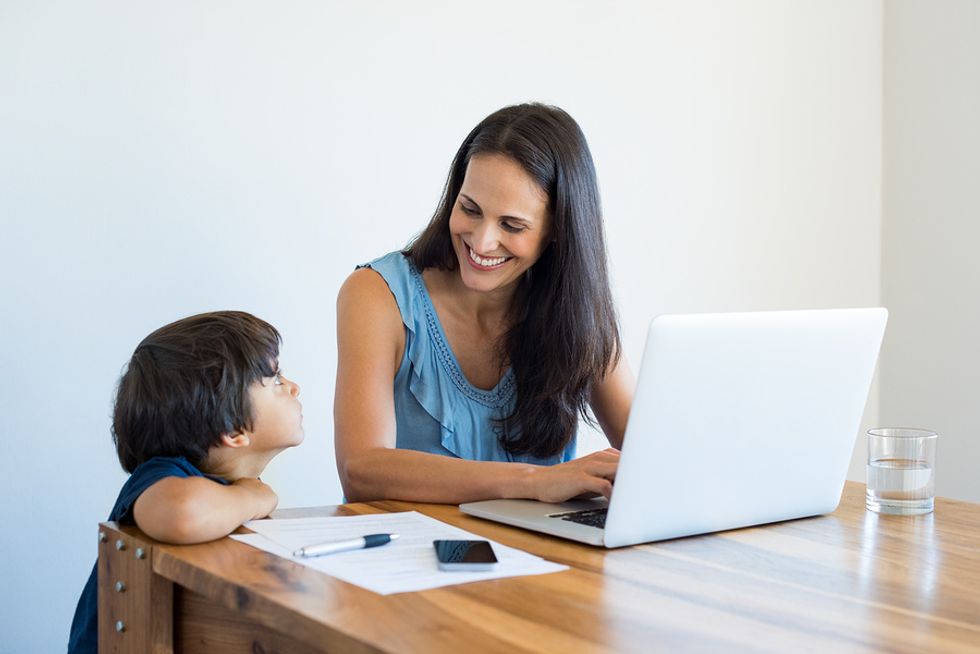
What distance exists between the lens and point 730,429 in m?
1.23

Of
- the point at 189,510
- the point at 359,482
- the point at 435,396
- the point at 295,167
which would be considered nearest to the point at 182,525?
the point at 189,510

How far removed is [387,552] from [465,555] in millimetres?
90

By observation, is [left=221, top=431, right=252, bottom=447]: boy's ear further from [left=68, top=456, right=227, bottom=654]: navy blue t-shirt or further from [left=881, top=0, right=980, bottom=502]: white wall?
[left=881, top=0, right=980, bottom=502]: white wall

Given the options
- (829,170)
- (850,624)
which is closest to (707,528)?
(850,624)

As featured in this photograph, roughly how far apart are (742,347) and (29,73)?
4.43 ft

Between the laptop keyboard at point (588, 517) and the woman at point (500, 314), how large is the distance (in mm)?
418

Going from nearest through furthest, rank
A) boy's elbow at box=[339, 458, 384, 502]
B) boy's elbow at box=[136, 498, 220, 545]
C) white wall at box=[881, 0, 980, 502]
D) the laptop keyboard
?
1. boy's elbow at box=[136, 498, 220, 545]
2. the laptop keyboard
3. boy's elbow at box=[339, 458, 384, 502]
4. white wall at box=[881, 0, 980, 502]

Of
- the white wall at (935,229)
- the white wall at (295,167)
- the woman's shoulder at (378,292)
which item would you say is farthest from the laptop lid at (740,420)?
the white wall at (935,229)

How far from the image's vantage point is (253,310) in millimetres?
2223

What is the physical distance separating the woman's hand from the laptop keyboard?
1.1 inches

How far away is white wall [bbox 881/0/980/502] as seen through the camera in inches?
128

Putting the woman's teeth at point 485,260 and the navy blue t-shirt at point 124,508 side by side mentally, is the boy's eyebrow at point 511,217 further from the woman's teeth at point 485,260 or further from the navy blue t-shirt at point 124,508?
the navy blue t-shirt at point 124,508

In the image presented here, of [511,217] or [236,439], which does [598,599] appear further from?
[511,217]

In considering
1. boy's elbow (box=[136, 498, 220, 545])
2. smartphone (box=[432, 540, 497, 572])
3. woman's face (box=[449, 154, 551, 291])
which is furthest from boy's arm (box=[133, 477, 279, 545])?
woman's face (box=[449, 154, 551, 291])
